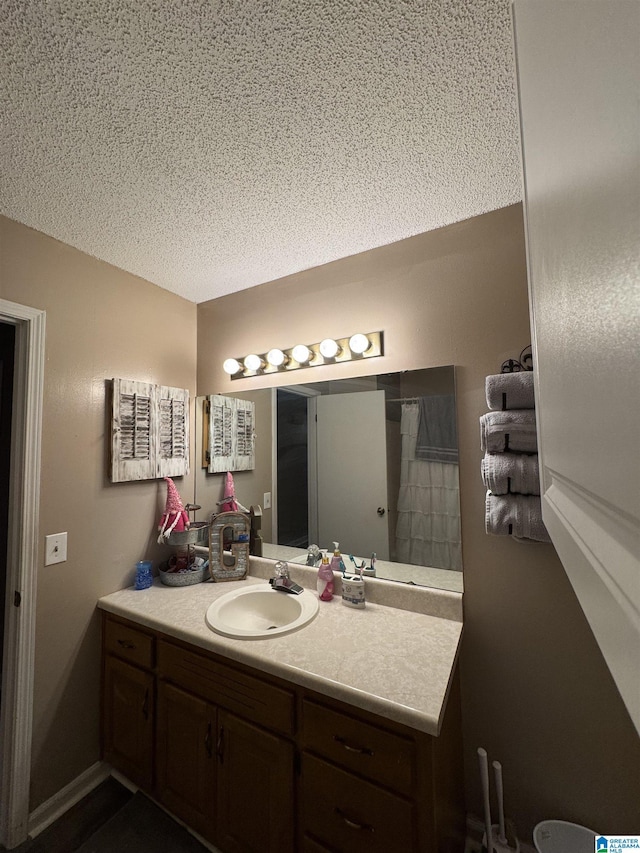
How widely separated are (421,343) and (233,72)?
3.42 feet

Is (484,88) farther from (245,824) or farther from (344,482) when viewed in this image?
(245,824)

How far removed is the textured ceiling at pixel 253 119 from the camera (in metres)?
0.77

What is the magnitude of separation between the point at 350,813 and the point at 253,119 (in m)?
1.94

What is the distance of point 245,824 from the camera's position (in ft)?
3.76

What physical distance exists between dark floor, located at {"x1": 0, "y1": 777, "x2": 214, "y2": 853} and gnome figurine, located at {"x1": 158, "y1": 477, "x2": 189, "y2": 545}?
39.8 inches

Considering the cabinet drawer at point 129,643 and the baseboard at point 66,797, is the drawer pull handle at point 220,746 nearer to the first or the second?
the cabinet drawer at point 129,643

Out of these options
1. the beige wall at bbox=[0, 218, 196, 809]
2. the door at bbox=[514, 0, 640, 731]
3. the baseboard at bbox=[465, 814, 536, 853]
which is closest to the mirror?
the beige wall at bbox=[0, 218, 196, 809]

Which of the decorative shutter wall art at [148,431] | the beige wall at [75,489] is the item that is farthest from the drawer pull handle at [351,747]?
the decorative shutter wall art at [148,431]

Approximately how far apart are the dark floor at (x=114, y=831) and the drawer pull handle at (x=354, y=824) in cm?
68

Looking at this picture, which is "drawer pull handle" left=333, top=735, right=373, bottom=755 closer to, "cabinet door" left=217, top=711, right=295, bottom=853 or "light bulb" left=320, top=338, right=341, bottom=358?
"cabinet door" left=217, top=711, right=295, bottom=853

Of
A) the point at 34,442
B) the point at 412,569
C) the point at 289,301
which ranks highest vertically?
the point at 289,301

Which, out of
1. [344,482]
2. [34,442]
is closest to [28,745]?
[34,442]

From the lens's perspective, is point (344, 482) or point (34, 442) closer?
point (34, 442)

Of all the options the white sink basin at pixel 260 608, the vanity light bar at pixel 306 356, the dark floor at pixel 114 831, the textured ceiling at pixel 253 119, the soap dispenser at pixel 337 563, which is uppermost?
the textured ceiling at pixel 253 119
